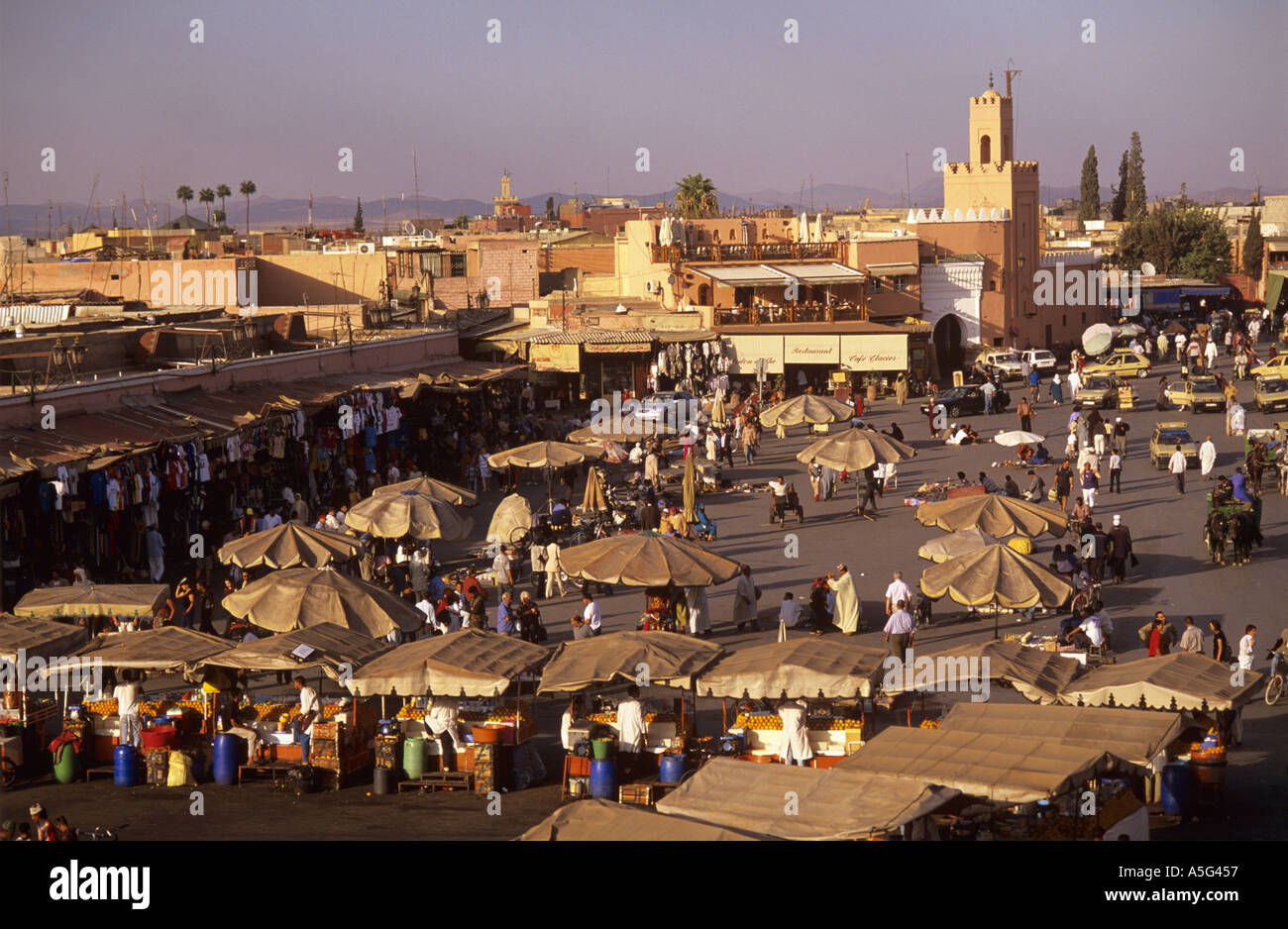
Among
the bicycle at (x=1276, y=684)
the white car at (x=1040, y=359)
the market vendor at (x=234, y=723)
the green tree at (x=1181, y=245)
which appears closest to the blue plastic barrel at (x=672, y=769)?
the market vendor at (x=234, y=723)

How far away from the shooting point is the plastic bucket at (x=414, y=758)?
581 inches

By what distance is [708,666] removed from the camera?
15.1 metres

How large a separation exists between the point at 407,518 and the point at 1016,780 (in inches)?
518

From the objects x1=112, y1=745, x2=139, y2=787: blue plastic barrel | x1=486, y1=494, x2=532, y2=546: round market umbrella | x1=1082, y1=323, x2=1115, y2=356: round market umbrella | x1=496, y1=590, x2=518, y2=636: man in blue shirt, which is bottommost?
x1=112, y1=745, x2=139, y2=787: blue plastic barrel

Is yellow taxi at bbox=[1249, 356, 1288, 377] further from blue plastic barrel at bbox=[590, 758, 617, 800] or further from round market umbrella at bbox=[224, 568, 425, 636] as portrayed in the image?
blue plastic barrel at bbox=[590, 758, 617, 800]

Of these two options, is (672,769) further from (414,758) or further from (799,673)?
(414,758)

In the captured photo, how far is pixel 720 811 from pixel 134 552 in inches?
611

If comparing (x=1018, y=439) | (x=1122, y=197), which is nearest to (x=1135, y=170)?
(x=1122, y=197)

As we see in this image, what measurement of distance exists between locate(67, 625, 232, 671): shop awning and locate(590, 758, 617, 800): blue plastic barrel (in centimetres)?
424

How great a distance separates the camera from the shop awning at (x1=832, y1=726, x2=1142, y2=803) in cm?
1173

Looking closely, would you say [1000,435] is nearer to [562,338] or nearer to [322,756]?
[562,338]

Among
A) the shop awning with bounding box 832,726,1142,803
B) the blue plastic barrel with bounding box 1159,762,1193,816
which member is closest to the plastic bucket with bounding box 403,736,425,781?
the shop awning with bounding box 832,726,1142,803
